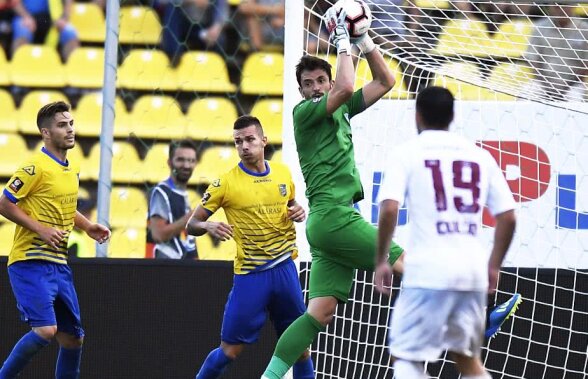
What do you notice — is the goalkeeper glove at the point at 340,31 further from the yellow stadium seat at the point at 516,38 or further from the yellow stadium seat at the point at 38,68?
the yellow stadium seat at the point at 38,68

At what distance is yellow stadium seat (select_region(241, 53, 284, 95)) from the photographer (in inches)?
343

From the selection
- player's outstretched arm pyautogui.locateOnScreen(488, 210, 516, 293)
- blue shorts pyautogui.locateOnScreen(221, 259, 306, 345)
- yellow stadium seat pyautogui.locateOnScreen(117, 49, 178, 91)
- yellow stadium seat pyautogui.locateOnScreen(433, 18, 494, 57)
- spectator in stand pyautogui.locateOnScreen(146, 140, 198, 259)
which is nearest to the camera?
player's outstretched arm pyautogui.locateOnScreen(488, 210, 516, 293)

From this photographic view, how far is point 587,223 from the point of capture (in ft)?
20.4

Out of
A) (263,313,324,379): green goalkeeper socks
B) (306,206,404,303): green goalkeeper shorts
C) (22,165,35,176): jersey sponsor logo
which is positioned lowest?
(263,313,324,379): green goalkeeper socks

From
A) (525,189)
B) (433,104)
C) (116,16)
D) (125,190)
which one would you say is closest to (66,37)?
(125,190)

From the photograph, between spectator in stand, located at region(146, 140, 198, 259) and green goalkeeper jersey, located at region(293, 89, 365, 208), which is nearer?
green goalkeeper jersey, located at region(293, 89, 365, 208)

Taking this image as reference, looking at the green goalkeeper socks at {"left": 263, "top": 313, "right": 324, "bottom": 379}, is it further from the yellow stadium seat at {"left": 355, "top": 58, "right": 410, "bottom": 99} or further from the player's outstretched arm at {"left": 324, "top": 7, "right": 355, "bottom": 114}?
the yellow stadium seat at {"left": 355, "top": 58, "right": 410, "bottom": 99}

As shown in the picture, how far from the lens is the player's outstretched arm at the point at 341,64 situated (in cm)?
472

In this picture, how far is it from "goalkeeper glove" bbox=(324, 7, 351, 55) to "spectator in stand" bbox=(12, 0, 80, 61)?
4.88 meters

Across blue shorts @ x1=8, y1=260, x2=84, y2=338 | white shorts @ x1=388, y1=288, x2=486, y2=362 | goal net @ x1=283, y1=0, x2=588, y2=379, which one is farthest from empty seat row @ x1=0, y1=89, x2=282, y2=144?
white shorts @ x1=388, y1=288, x2=486, y2=362

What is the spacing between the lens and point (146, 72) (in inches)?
348

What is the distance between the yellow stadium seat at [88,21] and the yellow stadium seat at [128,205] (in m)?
1.77

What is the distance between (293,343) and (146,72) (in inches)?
175

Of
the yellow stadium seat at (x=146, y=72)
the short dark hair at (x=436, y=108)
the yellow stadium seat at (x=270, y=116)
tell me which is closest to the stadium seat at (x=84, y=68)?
the yellow stadium seat at (x=146, y=72)
